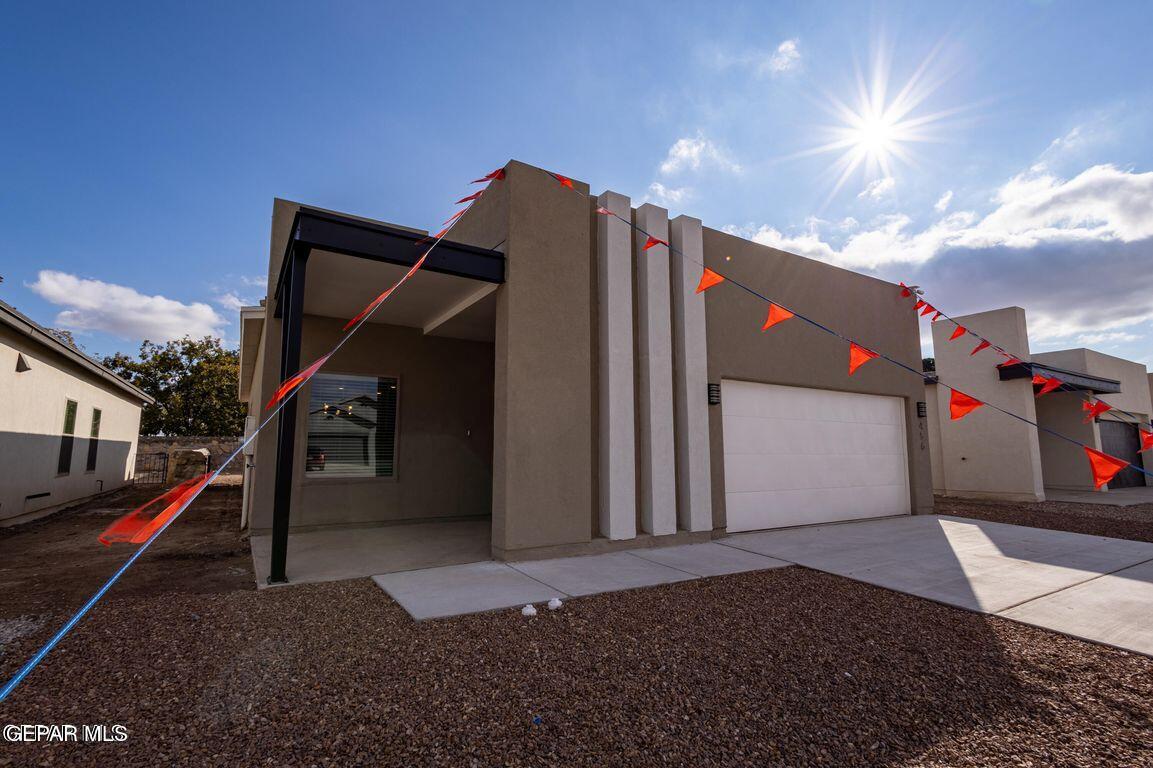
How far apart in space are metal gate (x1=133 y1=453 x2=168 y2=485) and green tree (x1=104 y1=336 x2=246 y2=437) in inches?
200

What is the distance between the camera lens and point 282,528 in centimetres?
420

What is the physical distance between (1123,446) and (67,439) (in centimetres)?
2713

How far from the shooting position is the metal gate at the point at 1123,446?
14500 mm

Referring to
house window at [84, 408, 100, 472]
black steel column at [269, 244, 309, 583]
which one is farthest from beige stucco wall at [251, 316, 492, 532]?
house window at [84, 408, 100, 472]

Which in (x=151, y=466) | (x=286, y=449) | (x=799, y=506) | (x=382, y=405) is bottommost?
(x=799, y=506)

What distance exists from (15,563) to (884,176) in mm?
10075

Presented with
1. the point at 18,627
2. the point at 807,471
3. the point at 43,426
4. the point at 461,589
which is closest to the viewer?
the point at 18,627

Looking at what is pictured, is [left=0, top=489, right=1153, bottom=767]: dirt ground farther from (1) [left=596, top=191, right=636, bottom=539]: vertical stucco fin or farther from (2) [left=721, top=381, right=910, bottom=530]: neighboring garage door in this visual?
(2) [left=721, top=381, right=910, bottom=530]: neighboring garage door

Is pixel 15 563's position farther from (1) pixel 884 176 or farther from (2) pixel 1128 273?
(2) pixel 1128 273

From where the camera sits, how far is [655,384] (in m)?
6.04

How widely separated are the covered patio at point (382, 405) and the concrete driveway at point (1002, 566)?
392cm

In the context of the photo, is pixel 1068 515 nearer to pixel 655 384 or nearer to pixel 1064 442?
pixel 1064 442

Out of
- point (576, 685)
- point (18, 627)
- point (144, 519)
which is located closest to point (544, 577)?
point (576, 685)

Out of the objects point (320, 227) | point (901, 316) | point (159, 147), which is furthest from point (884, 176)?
point (159, 147)
